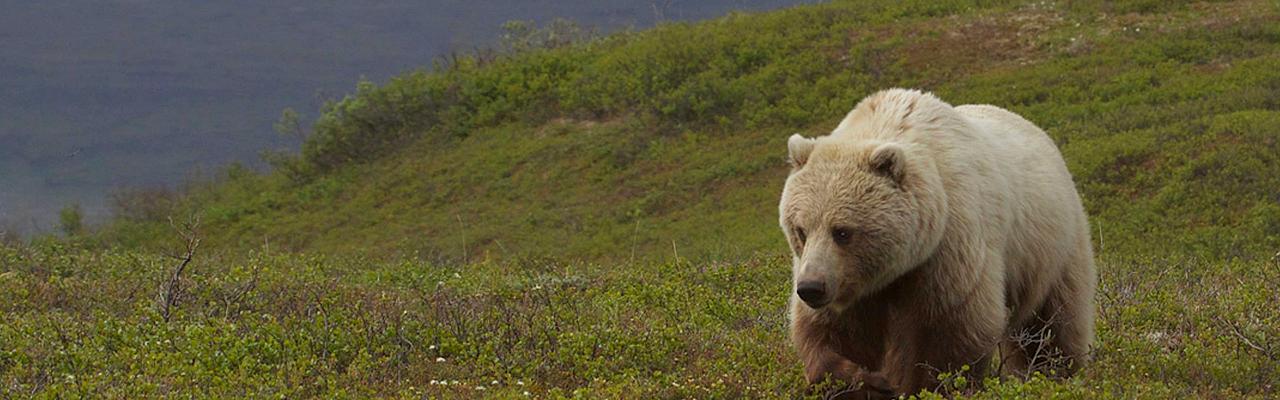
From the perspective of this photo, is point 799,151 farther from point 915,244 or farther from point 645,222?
point 645,222

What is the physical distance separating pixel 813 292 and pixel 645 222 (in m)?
24.4

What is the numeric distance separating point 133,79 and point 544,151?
61.1 meters

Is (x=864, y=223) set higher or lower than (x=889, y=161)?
lower

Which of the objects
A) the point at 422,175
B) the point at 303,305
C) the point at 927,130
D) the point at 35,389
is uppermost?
the point at 927,130

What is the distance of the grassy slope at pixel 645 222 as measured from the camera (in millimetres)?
6922

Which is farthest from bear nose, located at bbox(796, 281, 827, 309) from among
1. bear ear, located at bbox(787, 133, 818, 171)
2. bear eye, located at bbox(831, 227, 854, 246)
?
bear ear, located at bbox(787, 133, 818, 171)

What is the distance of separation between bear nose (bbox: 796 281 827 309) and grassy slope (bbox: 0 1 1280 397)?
2.44 feet

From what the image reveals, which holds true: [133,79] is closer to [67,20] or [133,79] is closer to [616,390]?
Answer: [67,20]

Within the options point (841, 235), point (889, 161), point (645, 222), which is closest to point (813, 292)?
point (841, 235)

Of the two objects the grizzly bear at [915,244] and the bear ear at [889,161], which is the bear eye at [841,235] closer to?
the grizzly bear at [915,244]

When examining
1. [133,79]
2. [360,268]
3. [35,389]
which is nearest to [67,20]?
[133,79]

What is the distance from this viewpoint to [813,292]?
5.85 metres

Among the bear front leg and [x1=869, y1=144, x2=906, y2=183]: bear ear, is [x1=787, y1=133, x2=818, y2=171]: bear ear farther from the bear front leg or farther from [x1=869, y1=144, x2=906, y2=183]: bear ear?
the bear front leg

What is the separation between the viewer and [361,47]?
342ft
